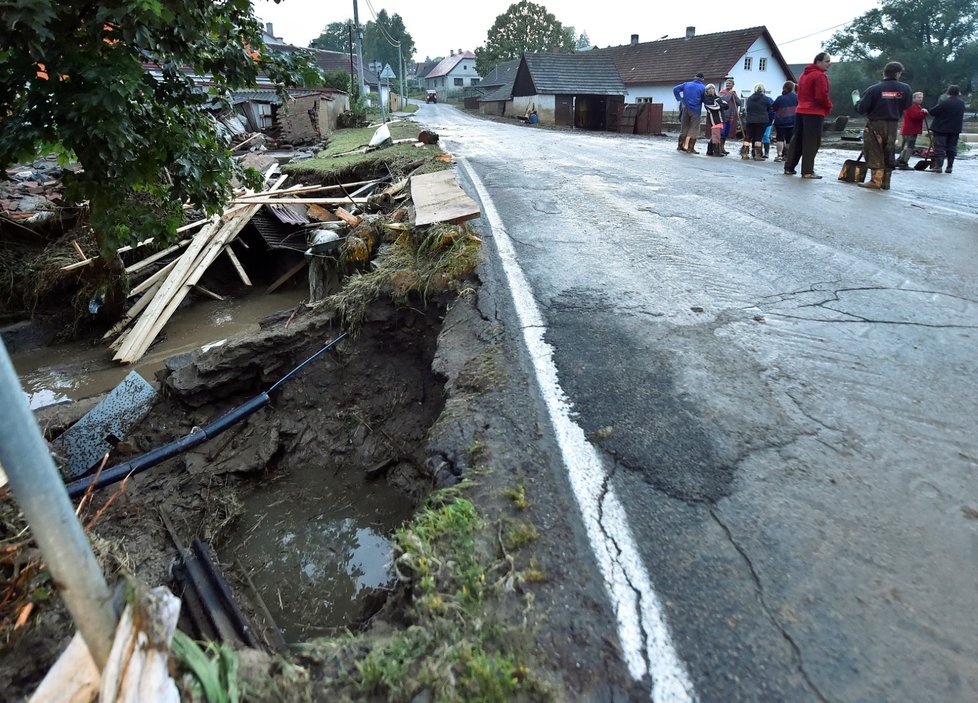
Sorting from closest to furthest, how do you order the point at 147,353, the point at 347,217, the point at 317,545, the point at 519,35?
the point at 317,545 → the point at 147,353 → the point at 347,217 → the point at 519,35

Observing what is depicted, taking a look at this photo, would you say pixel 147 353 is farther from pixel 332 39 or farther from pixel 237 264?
pixel 332 39

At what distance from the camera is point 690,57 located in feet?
143

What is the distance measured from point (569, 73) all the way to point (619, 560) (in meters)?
37.8

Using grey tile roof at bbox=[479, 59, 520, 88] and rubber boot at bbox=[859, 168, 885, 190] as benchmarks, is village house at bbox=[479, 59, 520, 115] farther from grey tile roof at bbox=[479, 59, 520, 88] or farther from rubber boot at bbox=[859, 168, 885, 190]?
rubber boot at bbox=[859, 168, 885, 190]

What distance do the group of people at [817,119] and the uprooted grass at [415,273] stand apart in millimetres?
7684

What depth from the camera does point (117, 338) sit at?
7695mm

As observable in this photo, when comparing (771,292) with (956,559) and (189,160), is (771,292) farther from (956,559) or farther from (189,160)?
(189,160)

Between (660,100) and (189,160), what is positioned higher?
(660,100)

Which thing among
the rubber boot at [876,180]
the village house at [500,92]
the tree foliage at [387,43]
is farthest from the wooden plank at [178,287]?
the tree foliage at [387,43]

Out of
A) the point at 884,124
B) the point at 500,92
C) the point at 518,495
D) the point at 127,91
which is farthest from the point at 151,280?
the point at 500,92

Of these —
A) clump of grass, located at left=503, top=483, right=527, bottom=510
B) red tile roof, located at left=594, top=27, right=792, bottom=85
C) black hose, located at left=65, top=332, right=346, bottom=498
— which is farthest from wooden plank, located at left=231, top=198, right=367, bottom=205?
red tile roof, located at left=594, top=27, right=792, bottom=85

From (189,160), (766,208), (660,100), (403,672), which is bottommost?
(403,672)

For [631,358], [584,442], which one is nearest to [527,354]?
[631,358]

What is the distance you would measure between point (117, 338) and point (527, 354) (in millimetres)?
6524
